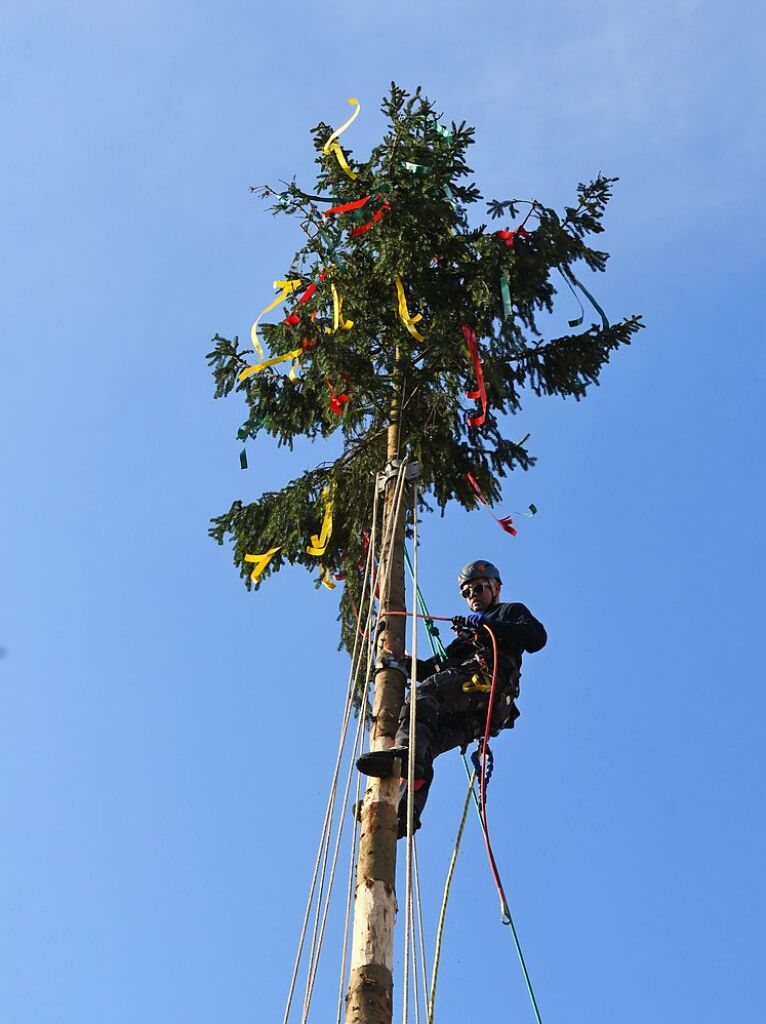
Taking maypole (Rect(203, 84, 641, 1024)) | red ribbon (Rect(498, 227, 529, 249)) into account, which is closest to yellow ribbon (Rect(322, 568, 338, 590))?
maypole (Rect(203, 84, 641, 1024))

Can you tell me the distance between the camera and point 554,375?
9203 millimetres

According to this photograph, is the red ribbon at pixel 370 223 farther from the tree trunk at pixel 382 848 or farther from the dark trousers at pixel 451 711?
the dark trousers at pixel 451 711

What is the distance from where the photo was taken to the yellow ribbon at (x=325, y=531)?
28.2 ft

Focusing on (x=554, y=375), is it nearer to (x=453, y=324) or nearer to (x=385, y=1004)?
(x=453, y=324)

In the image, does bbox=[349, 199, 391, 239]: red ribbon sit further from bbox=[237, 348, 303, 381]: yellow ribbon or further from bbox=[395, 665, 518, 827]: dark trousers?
bbox=[395, 665, 518, 827]: dark trousers

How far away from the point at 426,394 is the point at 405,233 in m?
1.06

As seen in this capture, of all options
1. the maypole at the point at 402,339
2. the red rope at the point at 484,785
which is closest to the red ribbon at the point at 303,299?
the maypole at the point at 402,339

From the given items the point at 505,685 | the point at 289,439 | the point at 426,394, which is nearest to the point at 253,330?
the point at 289,439

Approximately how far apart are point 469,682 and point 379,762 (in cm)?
116

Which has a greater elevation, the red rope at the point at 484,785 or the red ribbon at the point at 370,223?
the red ribbon at the point at 370,223

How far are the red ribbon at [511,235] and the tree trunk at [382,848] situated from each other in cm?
206

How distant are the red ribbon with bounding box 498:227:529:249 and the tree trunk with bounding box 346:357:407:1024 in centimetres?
206

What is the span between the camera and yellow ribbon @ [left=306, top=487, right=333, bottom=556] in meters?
8.60

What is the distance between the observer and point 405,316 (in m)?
Answer: 8.18
